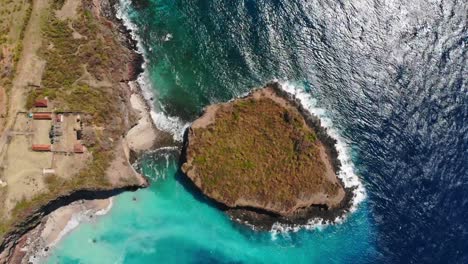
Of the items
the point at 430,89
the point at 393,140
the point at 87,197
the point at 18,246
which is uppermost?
the point at 430,89

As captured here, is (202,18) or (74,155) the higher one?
(202,18)

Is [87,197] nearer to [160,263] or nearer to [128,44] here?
[160,263]

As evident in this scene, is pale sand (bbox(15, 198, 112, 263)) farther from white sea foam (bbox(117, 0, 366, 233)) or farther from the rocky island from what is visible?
white sea foam (bbox(117, 0, 366, 233))

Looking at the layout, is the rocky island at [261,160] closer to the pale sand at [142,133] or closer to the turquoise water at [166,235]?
the turquoise water at [166,235]

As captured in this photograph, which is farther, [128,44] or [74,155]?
[128,44]

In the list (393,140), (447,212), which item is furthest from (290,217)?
(447,212)

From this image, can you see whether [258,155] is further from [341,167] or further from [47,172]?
[47,172]

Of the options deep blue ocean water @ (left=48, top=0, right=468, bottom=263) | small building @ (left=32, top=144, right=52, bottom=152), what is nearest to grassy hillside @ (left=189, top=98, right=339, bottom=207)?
deep blue ocean water @ (left=48, top=0, right=468, bottom=263)
